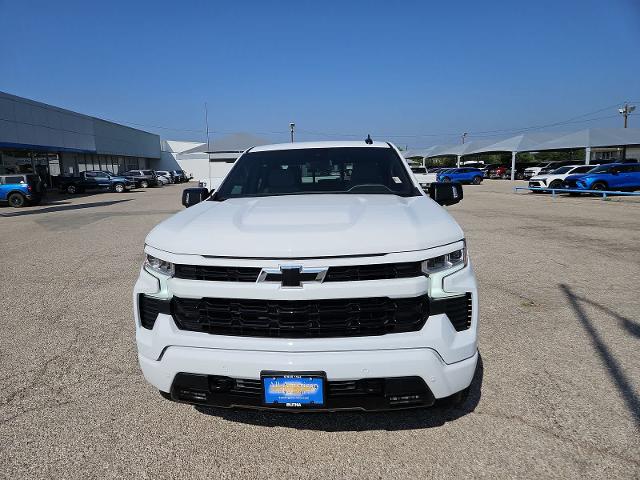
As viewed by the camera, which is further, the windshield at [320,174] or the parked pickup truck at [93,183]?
the parked pickup truck at [93,183]

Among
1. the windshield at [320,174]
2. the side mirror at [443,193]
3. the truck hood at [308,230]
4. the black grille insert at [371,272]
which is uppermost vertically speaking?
the windshield at [320,174]

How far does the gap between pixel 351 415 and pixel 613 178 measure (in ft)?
79.0

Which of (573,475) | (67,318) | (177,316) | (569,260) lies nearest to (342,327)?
(177,316)

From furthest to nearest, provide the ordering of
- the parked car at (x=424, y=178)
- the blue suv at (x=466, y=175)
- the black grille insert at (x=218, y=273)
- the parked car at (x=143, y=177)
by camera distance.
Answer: the parked car at (x=143, y=177) < the blue suv at (x=466, y=175) < the parked car at (x=424, y=178) < the black grille insert at (x=218, y=273)

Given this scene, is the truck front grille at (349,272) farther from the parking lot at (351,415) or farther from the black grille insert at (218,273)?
the parking lot at (351,415)

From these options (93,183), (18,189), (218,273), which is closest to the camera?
(218,273)

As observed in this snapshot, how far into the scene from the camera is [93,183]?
3169 cm

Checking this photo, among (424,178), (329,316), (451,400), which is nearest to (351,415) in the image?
(451,400)

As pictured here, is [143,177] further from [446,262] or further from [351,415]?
[446,262]

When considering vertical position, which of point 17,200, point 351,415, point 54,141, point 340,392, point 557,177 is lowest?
point 351,415

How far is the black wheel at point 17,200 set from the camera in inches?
838

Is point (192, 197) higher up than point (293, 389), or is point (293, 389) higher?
point (192, 197)

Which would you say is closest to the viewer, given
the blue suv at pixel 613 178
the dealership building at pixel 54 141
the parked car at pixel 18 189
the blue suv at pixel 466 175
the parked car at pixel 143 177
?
the parked car at pixel 18 189

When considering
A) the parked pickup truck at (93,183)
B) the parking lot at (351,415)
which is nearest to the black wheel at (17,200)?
the parked pickup truck at (93,183)
